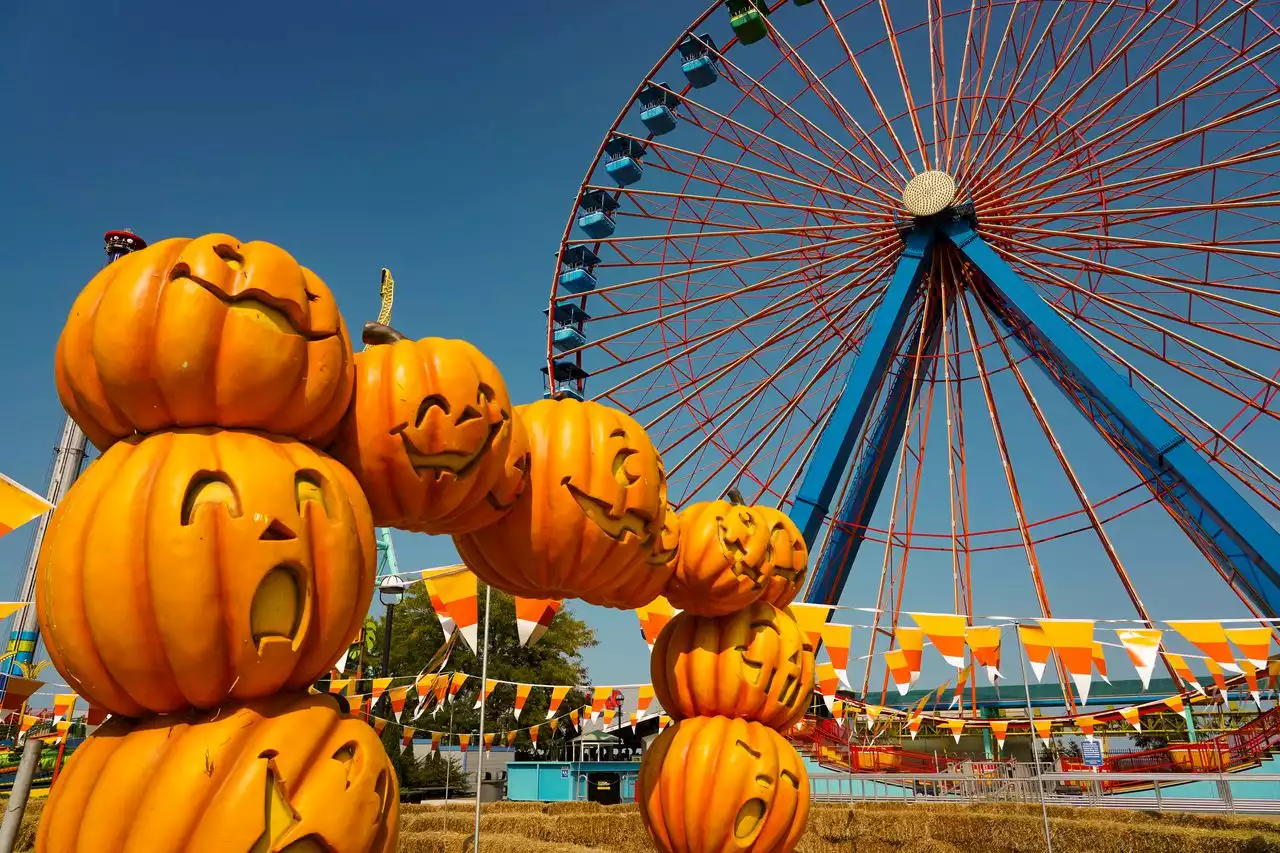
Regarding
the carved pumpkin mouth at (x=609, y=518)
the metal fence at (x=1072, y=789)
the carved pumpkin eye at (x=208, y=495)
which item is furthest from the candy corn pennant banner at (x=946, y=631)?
the carved pumpkin eye at (x=208, y=495)

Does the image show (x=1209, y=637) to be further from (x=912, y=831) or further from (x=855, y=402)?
(x=855, y=402)

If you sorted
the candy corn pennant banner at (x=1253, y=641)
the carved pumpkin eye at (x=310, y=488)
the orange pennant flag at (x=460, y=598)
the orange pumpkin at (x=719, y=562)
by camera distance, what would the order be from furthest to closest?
the candy corn pennant banner at (x=1253, y=641), the orange pennant flag at (x=460, y=598), the orange pumpkin at (x=719, y=562), the carved pumpkin eye at (x=310, y=488)

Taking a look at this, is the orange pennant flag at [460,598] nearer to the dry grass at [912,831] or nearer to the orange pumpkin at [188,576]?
the dry grass at [912,831]

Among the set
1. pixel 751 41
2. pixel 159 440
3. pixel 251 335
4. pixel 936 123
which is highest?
pixel 751 41

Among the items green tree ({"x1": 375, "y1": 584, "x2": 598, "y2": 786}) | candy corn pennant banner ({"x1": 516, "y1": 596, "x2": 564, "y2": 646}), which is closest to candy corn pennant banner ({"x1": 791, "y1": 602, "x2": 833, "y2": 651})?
candy corn pennant banner ({"x1": 516, "y1": 596, "x2": 564, "y2": 646})

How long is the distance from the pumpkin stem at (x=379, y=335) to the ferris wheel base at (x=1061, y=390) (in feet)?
30.1

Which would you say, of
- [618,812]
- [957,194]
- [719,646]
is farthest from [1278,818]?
[719,646]

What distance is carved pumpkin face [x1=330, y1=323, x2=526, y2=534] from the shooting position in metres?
2.28

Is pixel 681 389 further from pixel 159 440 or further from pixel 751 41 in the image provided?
pixel 159 440

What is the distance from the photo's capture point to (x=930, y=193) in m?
12.5

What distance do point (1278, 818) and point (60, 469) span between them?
27026 millimetres

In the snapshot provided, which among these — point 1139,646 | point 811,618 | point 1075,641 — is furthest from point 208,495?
point 1139,646

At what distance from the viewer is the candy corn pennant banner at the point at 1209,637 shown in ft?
23.8

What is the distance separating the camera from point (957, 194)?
41.5 ft
